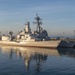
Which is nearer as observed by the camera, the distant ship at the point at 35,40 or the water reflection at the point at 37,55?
the water reflection at the point at 37,55

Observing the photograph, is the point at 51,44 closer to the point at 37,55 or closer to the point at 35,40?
the point at 35,40

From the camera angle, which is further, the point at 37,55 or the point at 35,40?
the point at 35,40

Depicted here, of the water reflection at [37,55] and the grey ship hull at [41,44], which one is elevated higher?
the grey ship hull at [41,44]

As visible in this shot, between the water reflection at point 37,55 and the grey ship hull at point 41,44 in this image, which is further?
the grey ship hull at point 41,44

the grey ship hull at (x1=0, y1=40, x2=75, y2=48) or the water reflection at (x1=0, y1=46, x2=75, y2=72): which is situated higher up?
the grey ship hull at (x1=0, y1=40, x2=75, y2=48)

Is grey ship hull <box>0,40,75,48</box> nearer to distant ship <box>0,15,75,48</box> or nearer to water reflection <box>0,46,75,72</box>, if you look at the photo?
distant ship <box>0,15,75,48</box>

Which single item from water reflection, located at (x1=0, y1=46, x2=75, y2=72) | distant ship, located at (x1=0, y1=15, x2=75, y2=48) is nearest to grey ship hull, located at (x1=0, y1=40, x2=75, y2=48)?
distant ship, located at (x1=0, y1=15, x2=75, y2=48)

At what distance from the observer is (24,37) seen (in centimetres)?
11288

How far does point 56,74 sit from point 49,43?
59.9m

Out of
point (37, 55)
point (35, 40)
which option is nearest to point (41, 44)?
point (35, 40)

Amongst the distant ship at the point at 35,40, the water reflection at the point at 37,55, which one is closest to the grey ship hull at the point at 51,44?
the distant ship at the point at 35,40

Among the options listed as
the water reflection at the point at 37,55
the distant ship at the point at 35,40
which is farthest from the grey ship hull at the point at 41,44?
the water reflection at the point at 37,55

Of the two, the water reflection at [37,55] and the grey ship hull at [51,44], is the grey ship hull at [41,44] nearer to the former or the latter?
the grey ship hull at [51,44]

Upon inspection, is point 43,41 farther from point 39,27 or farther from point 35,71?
point 35,71
